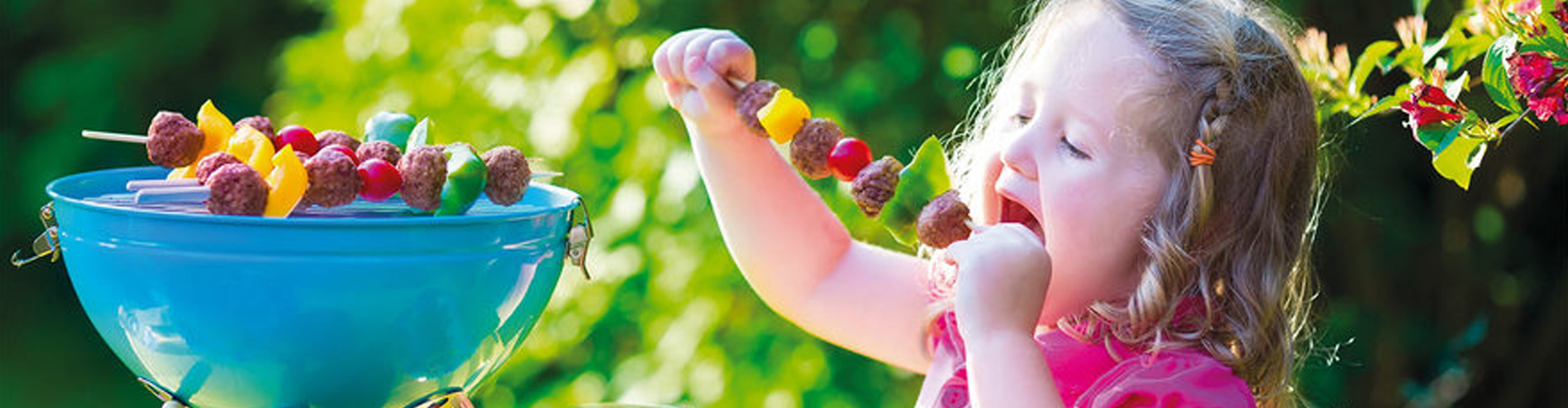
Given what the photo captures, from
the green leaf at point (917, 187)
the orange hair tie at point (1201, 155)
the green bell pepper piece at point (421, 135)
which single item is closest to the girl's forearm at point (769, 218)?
the green leaf at point (917, 187)

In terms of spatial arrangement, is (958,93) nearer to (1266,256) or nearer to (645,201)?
(645,201)

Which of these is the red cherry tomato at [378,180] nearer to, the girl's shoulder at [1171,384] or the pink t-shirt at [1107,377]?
the pink t-shirt at [1107,377]

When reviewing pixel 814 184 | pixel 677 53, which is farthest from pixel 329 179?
pixel 814 184

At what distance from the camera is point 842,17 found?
7.94ft

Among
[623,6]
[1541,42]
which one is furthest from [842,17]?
[1541,42]

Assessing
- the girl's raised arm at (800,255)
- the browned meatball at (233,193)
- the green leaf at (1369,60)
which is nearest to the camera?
the browned meatball at (233,193)

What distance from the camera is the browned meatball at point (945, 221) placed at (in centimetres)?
142

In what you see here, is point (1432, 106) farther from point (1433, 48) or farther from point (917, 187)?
point (917, 187)

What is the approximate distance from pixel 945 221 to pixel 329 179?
1.72 feet

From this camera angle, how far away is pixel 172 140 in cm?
132

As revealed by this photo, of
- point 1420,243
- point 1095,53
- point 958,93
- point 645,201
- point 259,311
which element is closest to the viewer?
point 259,311

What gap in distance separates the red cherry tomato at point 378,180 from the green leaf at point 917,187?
1.45ft

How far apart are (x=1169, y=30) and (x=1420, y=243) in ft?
5.11

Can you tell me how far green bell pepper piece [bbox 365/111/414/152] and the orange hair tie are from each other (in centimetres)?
69
